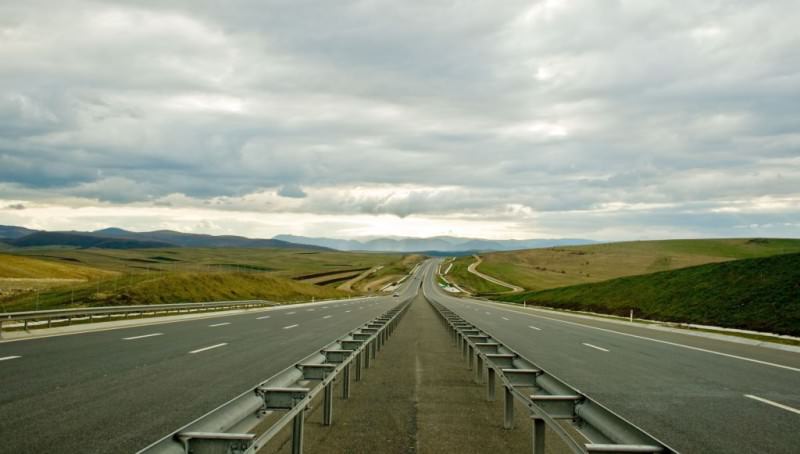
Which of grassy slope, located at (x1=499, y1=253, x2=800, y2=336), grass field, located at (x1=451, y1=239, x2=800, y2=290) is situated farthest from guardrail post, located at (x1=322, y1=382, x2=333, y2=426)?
grass field, located at (x1=451, y1=239, x2=800, y2=290)

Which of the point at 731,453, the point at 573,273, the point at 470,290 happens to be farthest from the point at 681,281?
the point at 573,273

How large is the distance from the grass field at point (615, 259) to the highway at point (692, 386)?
288ft

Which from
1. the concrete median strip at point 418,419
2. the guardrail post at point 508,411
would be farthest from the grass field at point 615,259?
the guardrail post at point 508,411

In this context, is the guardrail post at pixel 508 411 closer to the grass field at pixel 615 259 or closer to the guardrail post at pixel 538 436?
the guardrail post at pixel 538 436

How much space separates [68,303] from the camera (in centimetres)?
3784

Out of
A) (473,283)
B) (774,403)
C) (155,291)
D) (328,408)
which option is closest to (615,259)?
(473,283)

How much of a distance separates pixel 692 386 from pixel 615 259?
139 meters

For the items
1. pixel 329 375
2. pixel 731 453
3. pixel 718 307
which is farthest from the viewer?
pixel 718 307

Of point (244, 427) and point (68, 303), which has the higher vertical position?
point (244, 427)

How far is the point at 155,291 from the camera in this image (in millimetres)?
44125

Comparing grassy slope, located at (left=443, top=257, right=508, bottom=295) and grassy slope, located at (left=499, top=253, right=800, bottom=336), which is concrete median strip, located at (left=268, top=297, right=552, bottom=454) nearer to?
grassy slope, located at (left=499, top=253, right=800, bottom=336)

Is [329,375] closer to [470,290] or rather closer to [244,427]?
[244,427]

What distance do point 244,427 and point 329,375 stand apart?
243cm

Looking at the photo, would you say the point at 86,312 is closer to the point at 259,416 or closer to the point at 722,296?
the point at 259,416
